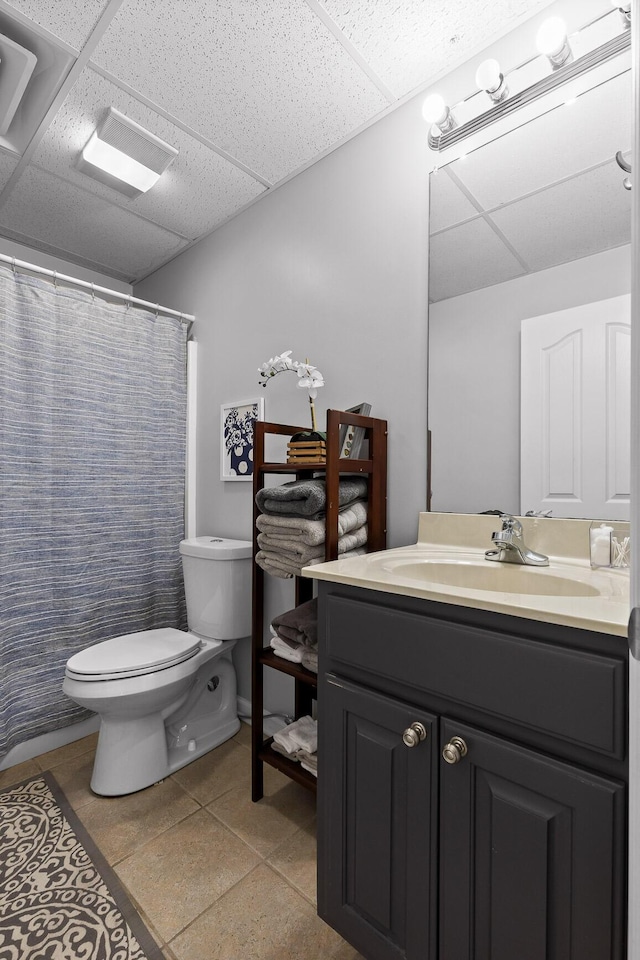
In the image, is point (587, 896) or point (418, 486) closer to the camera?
point (587, 896)

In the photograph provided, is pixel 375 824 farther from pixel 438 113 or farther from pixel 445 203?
pixel 438 113

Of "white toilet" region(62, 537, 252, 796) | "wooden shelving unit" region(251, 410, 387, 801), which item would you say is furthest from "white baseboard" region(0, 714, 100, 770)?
"wooden shelving unit" region(251, 410, 387, 801)

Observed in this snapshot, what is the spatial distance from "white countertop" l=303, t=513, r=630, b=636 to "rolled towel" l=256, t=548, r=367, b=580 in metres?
0.16

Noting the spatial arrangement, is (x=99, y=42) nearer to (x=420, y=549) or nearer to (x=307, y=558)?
(x=307, y=558)

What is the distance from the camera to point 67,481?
1.96 metres

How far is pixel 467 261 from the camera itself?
4.64 ft

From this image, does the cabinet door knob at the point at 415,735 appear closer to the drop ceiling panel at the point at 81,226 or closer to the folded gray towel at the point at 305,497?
the folded gray towel at the point at 305,497

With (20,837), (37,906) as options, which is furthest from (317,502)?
(20,837)

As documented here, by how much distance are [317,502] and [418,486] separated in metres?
0.40

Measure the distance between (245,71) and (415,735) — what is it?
6.03ft

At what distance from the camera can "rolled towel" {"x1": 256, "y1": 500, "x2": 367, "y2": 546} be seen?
Result: 1.31 m

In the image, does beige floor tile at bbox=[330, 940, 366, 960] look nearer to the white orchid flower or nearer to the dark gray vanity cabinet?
the dark gray vanity cabinet

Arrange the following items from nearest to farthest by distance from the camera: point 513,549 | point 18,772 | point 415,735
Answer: point 415,735 < point 513,549 < point 18,772

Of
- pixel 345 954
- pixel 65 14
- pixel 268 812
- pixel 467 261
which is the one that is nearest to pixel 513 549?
pixel 467 261
